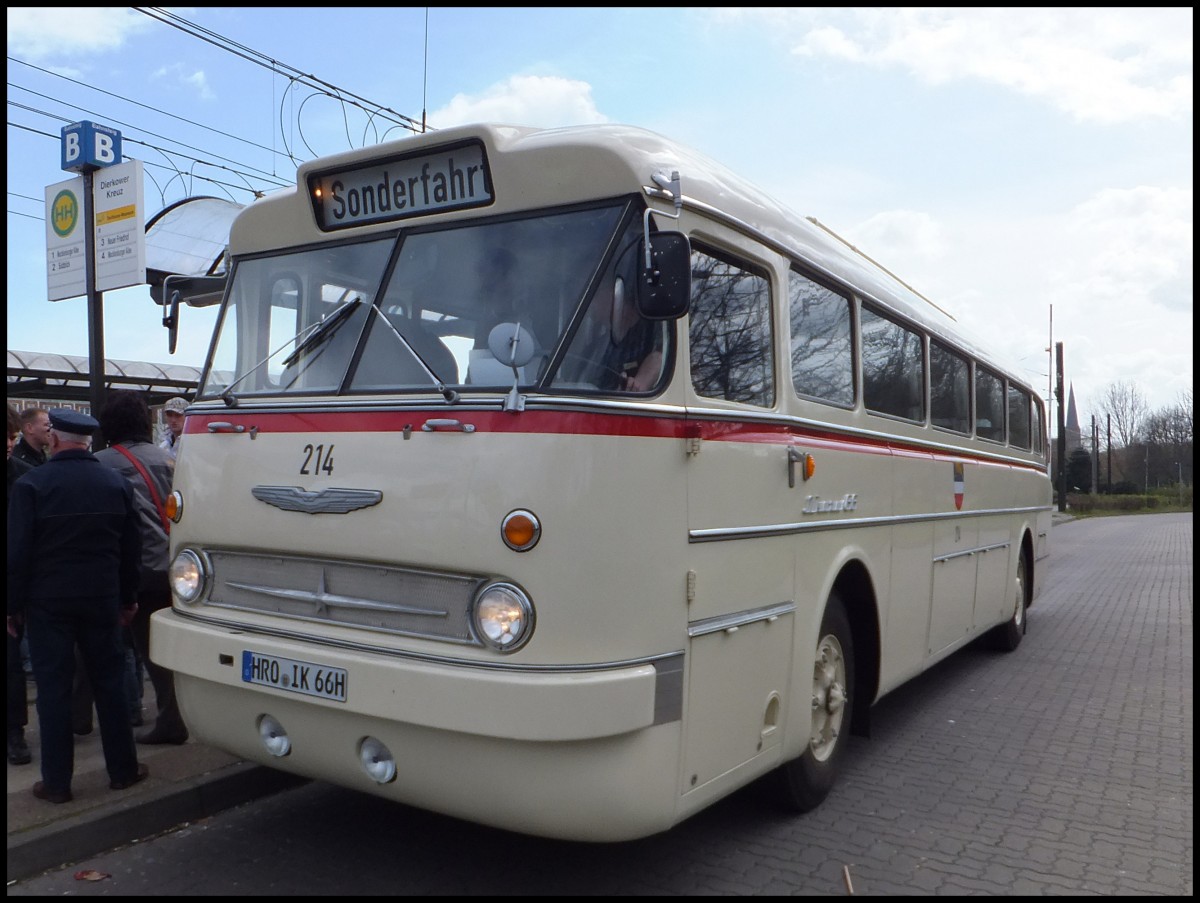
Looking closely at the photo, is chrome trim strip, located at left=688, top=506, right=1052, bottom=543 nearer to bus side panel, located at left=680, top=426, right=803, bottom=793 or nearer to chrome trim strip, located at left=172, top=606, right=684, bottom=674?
bus side panel, located at left=680, top=426, right=803, bottom=793

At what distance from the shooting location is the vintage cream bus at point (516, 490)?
3748 millimetres

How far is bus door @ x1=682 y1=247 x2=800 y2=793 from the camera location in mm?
4148

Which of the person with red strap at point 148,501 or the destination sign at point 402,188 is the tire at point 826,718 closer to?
the destination sign at point 402,188

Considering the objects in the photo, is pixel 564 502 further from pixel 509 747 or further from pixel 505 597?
pixel 509 747

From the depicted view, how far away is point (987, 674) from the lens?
9.32 metres

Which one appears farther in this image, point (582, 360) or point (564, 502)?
point (582, 360)

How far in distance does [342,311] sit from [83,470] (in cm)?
158

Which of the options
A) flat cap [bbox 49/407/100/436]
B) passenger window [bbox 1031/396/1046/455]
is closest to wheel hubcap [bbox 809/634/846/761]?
flat cap [bbox 49/407/100/436]

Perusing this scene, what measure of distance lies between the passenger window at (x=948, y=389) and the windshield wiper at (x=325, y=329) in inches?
174

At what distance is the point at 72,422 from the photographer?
16.6ft

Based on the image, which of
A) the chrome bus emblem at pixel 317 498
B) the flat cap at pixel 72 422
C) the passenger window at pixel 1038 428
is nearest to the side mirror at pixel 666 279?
Answer: the chrome bus emblem at pixel 317 498

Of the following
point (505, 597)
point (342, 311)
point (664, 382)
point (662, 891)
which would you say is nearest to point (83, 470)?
point (342, 311)

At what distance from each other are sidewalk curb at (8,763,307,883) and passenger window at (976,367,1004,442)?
6219 mm

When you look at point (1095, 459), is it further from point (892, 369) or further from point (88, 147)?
point (88, 147)
